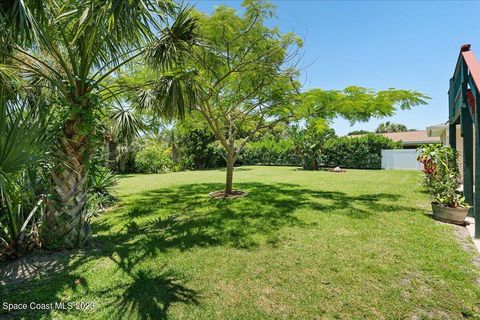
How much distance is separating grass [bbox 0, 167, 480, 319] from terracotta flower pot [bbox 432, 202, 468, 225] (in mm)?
352

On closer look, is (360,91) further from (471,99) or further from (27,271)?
(27,271)

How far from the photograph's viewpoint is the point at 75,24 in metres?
4.17

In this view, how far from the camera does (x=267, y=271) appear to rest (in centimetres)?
370

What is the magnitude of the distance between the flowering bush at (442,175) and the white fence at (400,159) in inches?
601

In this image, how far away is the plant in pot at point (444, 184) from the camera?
5.73 meters

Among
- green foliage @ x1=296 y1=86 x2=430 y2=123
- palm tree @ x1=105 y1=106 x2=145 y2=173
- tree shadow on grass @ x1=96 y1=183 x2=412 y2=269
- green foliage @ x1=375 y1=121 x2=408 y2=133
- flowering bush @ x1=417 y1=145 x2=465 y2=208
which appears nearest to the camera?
tree shadow on grass @ x1=96 y1=183 x2=412 y2=269

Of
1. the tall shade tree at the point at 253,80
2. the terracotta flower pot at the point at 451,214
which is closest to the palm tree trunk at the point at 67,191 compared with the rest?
the tall shade tree at the point at 253,80

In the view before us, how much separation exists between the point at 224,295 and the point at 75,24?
503cm

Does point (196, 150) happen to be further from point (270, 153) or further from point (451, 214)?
point (451, 214)

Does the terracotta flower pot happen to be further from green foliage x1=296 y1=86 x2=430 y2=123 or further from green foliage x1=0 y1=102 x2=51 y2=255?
green foliage x1=0 y1=102 x2=51 y2=255

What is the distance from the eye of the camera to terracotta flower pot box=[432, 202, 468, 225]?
5625mm

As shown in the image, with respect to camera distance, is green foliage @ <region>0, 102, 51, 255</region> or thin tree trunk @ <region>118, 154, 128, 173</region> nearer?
green foliage @ <region>0, 102, 51, 255</region>

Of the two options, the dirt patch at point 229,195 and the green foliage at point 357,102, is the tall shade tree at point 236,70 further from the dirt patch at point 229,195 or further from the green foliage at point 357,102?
the green foliage at point 357,102

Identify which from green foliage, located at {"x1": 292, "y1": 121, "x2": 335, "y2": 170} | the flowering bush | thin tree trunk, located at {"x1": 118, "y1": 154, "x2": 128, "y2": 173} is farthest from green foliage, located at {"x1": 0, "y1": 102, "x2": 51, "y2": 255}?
green foliage, located at {"x1": 292, "y1": 121, "x2": 335, "y2": 170}
